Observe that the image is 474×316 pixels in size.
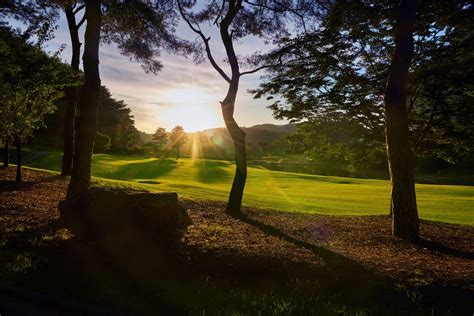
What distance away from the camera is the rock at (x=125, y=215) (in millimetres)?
7594

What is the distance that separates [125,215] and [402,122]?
8.03 m

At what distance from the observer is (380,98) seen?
602 inches

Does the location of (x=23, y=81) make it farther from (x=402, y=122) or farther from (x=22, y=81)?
(x=402, y=122)

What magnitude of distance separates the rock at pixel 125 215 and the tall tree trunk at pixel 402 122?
6612mm

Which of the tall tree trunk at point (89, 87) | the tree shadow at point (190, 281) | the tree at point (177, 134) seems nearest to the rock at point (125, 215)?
the tree shadow at point (190, 281)

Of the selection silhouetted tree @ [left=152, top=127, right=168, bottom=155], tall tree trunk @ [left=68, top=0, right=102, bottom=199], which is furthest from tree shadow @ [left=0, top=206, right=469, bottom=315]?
silhouetted tree @ [left=152, top=127, right=168, bottom=155]

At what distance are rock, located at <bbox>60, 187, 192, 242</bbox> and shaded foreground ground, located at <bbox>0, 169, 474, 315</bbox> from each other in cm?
29

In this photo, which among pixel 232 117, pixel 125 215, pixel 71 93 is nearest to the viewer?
pixel 125 215

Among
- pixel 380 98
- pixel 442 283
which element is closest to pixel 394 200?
pixel 442 283

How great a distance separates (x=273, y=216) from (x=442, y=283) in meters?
9.01

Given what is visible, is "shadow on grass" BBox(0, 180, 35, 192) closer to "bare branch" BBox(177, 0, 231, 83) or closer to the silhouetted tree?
"bare branch" BBox(177, 0, 231, 83)

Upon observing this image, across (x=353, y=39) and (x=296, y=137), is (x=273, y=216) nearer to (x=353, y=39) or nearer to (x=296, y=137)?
(x=296, y=137)

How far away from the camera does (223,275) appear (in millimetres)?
6121

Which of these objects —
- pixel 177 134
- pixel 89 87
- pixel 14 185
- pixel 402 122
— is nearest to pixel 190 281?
pixel 402 122
